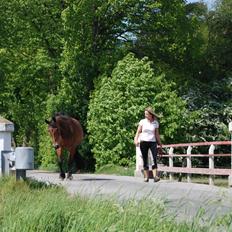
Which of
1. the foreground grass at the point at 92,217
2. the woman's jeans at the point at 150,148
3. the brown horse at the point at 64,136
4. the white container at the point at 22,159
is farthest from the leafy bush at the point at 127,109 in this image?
the foreground grass at the point at 92,217

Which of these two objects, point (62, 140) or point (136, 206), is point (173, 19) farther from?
point (136, 206)

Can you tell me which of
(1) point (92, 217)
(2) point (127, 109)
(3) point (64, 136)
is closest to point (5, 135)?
(3) point (64, 136)

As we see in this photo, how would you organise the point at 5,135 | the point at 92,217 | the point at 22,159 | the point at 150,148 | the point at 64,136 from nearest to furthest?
the point at 92,217 → the point at 22,159 → the point at 5,135 → the point at 150,148 → the point at 64,136

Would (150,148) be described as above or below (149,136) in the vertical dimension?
below

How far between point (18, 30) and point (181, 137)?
12.4 metres

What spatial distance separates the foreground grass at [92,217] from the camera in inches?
254

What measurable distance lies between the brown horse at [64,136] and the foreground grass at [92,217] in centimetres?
1004

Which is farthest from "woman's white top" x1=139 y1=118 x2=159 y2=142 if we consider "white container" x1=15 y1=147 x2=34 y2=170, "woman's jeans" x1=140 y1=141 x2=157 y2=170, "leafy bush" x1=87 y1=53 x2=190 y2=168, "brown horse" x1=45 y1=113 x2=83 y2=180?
"leafy bush" x1=87 y1=53 x2=190 y2=168

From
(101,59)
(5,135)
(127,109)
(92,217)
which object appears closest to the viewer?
(92,217)

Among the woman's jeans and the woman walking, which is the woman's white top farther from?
the woman's jeans

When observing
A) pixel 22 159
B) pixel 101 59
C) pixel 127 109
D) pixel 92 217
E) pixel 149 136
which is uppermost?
pixel 101 59

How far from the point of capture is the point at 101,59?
3634 centimetres

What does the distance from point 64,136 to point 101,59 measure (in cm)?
1807

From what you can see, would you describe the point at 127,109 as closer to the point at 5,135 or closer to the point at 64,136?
the point at 64,136
